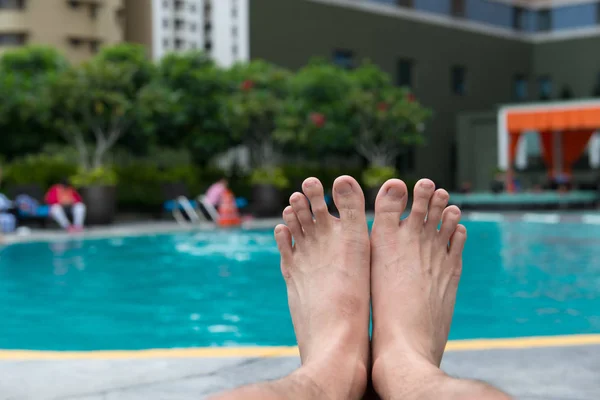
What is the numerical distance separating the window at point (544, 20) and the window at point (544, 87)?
7.61 ft

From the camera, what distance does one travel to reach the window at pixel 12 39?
145ft

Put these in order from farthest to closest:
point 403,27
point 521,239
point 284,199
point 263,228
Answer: point 403,27 → point 284,199 → point 263,228 → point 521,239

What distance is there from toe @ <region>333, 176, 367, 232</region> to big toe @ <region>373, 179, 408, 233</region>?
0.07 m

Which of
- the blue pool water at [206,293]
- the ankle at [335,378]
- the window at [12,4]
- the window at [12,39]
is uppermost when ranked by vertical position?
the window at [12,4]

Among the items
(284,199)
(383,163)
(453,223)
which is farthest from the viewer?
(383,163)

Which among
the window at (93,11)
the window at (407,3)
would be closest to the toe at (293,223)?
the window at (407,3)

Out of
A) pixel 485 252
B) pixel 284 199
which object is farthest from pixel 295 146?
pixel 485 252

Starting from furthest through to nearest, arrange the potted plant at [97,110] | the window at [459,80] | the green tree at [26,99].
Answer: the window at [459,80]
the green tree at [26,99]
the potted plant at [97,110]

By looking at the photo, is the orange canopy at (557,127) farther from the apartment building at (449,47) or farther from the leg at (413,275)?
the leg at (413,275)

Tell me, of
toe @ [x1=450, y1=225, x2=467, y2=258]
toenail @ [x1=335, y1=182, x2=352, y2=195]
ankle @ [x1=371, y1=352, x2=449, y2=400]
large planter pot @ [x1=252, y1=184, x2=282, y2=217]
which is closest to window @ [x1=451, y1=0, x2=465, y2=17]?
large planter pot @ [x1=252, y1=184, x2=282, y2=217]

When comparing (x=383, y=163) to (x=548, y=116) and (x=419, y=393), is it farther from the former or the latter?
(x=419, y=393)

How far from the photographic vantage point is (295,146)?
2203cm

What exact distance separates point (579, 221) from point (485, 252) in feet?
21.4

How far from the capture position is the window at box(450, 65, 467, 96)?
112 ft
